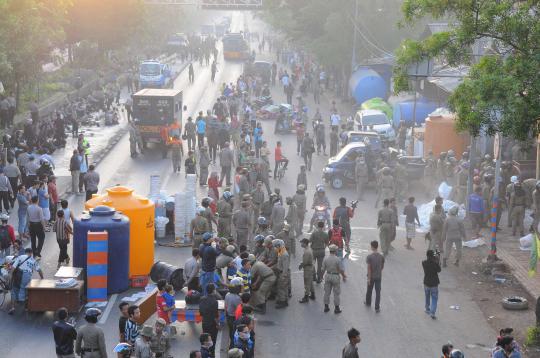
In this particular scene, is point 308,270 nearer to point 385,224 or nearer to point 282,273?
point 282,273

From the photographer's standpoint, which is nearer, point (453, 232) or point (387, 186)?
point (453, 232)

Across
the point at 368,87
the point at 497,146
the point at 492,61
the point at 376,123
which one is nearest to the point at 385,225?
the point at 497,146

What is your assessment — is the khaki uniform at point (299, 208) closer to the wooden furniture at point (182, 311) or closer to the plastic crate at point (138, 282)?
the plastic crate at point (138, 282)

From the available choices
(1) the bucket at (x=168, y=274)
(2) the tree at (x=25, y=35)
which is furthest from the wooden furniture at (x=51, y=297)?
(2) the tree at (x=25, y=35)

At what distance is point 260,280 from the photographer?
64.1ft

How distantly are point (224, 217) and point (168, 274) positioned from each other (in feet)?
13.9

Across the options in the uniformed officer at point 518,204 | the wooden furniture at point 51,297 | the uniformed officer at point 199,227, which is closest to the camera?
the wooden furniture at point 51,297

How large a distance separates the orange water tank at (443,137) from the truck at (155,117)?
9.79 meters

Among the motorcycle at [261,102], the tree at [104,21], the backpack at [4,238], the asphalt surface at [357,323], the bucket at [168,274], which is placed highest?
the tree at [104,21]

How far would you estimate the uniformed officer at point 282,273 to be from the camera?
66.0 ft

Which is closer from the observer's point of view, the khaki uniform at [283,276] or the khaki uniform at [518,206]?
the khaki uniform at [283,276]

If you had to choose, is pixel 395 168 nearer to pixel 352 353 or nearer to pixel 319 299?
pixel 319 299

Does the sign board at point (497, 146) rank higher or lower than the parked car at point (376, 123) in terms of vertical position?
higher

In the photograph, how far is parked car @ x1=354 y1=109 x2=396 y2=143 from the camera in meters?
44.3
